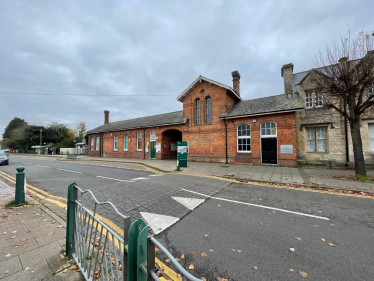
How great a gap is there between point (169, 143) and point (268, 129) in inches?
449

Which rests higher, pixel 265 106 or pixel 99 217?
pixel 265 106

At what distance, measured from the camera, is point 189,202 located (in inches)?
196

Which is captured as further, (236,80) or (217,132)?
(236,80)

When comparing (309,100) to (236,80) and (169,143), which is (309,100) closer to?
(236,80)

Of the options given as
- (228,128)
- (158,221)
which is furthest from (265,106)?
(158,221)

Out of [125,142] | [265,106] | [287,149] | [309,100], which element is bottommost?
[287,149]

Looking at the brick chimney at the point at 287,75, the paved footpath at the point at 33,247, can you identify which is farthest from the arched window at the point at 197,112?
the paved footpath at the point at 33,247

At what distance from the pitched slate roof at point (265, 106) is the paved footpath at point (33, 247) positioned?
44.7 ft

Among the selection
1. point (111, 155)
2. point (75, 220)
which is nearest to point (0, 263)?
point (75, 220)

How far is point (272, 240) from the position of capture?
310 centimetres

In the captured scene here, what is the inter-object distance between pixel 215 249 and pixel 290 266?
1.14m

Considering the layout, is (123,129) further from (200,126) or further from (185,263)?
(185,263)

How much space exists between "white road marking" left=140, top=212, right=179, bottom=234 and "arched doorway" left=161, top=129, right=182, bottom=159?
50.1 feet

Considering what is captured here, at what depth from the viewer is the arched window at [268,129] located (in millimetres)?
13112
